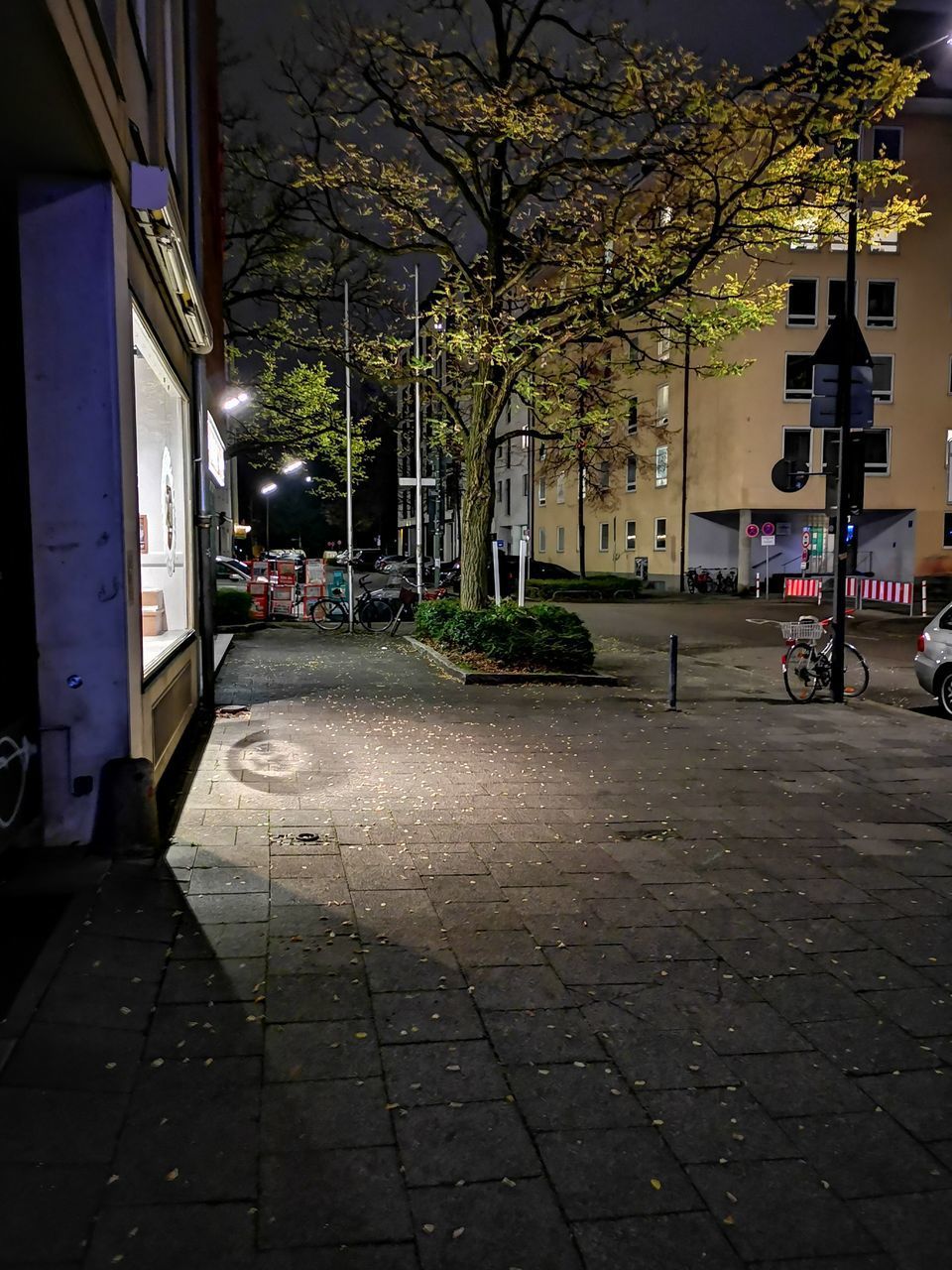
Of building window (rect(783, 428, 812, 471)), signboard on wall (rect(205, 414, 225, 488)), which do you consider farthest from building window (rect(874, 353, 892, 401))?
signboard on wall (rect(205, 414, 225, 488))

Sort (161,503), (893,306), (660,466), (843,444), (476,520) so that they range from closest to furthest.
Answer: (161,503)
(843,444)
(476,520)
(893,306)
(660,466)

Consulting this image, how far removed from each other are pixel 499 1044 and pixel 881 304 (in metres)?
41.7

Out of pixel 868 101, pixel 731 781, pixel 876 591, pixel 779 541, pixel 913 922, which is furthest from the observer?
pixel 779 541

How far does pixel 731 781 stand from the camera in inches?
339

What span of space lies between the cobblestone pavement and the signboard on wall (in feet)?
17.4

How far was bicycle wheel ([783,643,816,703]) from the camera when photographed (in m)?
13.5

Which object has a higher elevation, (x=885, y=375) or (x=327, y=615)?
(x=885, y=375)

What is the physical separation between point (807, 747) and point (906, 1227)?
7772 millimetres

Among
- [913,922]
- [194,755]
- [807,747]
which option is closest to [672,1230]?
[913,922]

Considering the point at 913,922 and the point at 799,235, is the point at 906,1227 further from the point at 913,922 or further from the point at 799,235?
the point at 799,235

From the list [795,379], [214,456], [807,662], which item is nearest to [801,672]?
[807,662]

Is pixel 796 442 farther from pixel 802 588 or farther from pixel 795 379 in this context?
pixel 802 588

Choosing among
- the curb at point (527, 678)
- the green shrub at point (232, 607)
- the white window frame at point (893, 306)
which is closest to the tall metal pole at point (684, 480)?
the white window frame at point (893, 306)

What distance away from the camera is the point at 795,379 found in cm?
3903
